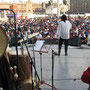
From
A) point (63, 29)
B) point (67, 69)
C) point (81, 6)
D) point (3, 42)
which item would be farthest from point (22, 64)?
point (81, 6)

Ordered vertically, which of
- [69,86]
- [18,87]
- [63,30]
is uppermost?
[63,30]

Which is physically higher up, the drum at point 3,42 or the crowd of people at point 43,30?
the drum at point 3,42

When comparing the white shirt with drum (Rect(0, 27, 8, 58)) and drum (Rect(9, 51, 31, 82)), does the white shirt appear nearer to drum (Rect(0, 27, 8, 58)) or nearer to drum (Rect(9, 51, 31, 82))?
drum (Rect(9, 51, 31, 82))

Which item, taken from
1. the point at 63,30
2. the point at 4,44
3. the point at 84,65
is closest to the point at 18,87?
the point at 4,44

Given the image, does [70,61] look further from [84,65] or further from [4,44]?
[4,44]

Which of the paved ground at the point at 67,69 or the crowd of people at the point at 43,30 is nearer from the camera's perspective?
the paved ground at the point at 67,69

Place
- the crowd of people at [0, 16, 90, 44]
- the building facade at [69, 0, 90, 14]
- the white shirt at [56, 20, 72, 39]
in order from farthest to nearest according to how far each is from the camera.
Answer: the building facade at [69, 0, 90, 14] < the crowd of people at [0, 16, 90, 44] < the white shirt at [56, 20, 72, 39]

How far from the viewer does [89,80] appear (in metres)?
3.11

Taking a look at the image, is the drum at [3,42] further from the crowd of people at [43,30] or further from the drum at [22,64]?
the drum at [22,64]

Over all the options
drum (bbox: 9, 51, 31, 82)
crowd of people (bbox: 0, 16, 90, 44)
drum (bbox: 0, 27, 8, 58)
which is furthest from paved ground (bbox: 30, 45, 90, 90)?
drum (bbox: 0, 27, 8, 58)

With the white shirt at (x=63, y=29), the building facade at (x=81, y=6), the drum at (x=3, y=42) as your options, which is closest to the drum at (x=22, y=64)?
the drum at (x=3, y=42)

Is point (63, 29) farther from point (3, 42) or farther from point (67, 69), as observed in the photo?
point (3, 42)

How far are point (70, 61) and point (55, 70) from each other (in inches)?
38.6

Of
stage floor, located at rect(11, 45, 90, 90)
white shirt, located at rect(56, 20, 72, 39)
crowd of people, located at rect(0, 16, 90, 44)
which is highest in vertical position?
white shirt, located at rect(56, 20, 72, 39)
